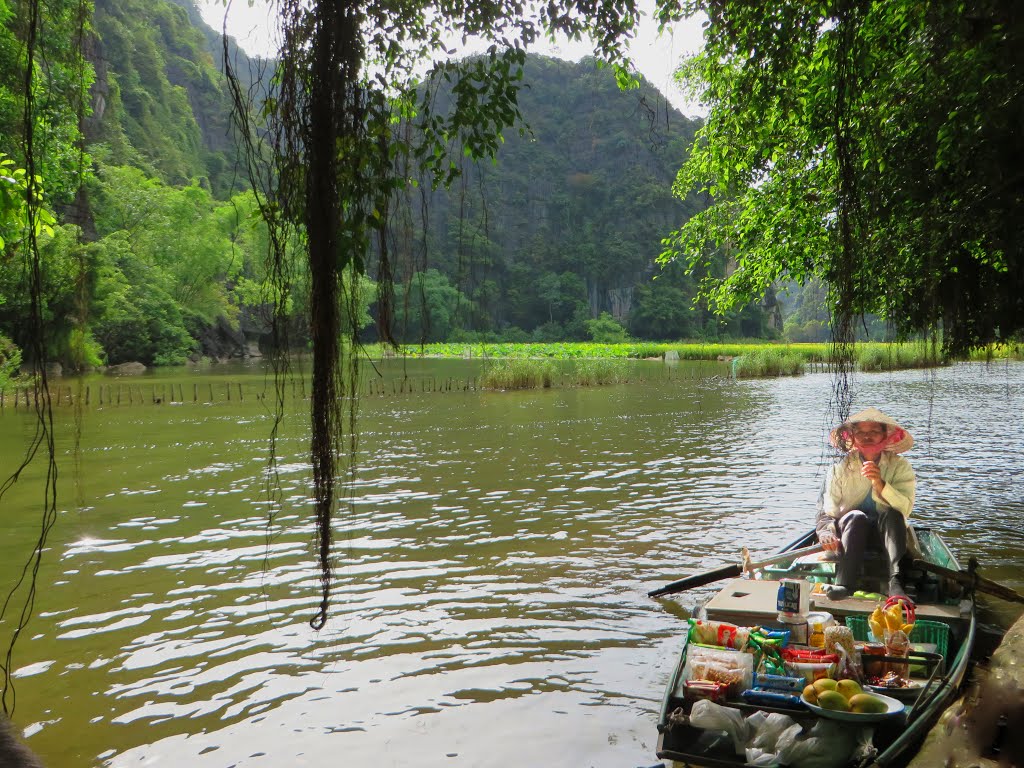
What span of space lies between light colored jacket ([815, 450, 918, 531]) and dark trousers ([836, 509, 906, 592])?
0.13 m

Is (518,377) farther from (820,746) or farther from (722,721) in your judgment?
(820,746)

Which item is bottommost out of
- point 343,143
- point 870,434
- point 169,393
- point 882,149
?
point 169,393

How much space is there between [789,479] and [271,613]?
889 centimetres

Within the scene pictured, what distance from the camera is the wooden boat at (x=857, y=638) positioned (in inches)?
147

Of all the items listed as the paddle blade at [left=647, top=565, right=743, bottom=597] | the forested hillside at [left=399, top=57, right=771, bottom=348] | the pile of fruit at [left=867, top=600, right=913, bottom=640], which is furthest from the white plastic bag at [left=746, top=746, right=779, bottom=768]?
the forested hillside at [left=399, top=57, right=771, bottom=348]

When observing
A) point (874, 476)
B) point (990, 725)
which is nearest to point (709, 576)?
point (874, 476)

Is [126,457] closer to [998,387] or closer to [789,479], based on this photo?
[789,479]

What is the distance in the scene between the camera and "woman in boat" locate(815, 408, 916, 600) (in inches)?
227

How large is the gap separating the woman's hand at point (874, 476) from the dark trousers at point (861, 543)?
21 cm

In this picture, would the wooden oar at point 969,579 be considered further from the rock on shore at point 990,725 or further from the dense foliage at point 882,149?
the rock on shore at point 990,725

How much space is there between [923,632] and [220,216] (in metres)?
55.3

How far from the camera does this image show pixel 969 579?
5.36m

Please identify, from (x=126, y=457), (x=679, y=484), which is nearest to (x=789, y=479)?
(x=679, y=484)

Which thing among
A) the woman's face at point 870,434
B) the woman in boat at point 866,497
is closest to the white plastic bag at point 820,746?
the woman in boat at point 866,497
